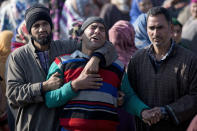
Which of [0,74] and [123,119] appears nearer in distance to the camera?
[123,119]

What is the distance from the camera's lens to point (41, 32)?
13.0ft

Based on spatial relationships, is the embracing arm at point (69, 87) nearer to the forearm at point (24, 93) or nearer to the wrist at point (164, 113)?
the forearm at point (24, 93)

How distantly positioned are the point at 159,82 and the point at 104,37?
679 millimetres

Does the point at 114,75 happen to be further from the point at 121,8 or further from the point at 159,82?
the point at 121,8

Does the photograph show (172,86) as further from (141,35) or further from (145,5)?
(145,5)

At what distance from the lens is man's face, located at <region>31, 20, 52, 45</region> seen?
3951mm

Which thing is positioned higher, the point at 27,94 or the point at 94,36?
the point at 94,36

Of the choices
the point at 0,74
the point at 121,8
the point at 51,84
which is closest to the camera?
the point at 51,84

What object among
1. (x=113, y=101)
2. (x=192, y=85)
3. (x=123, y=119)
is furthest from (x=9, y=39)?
(x=192, y=85)

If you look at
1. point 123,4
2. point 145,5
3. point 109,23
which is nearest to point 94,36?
point 145,5

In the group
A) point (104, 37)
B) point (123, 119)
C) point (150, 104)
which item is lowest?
point (123, 119)

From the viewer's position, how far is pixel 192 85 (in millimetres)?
3711

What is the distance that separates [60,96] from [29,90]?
12.5 inches

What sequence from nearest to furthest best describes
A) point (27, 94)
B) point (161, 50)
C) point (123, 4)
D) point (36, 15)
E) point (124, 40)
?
point (27, 94)
point (161, 50)
point (36, 15)
point (124, 40)
point (123, 4)
